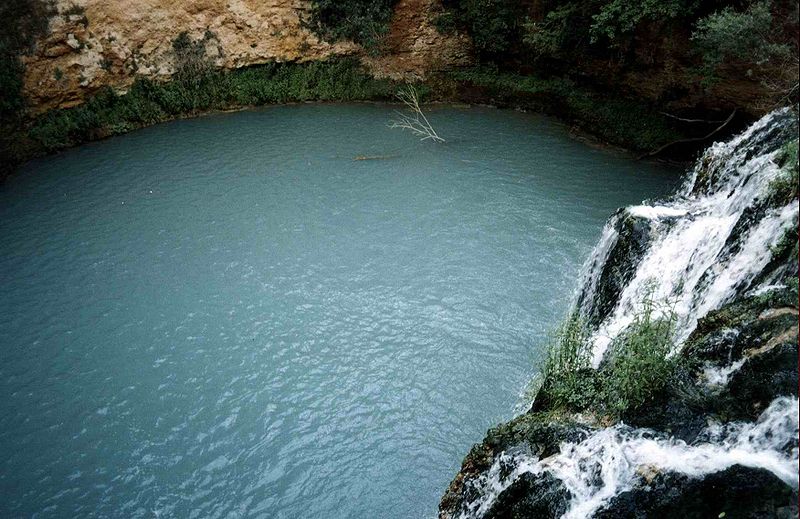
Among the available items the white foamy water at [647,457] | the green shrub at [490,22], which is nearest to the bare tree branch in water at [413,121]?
the green shrub at [490,22]

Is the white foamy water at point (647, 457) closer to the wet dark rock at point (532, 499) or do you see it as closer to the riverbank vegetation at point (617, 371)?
the wet dark rock at point (532, 499)

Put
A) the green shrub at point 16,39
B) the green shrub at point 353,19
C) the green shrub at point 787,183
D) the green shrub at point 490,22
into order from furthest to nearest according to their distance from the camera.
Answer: the green shrub at point 353,19 → the green shrub at point 490,22 → the green shrub at point 16,39 → the green shrub at point 787,183

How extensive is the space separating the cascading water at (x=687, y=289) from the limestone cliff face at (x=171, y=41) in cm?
1338

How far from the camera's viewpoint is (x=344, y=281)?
10.5 metres

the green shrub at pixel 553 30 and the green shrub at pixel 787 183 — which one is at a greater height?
the green shrub at pixel 553 30

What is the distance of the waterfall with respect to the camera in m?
5.89

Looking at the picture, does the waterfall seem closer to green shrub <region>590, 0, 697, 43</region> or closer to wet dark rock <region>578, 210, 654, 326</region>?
wet dark rock <region>578, 210, 654, 326</region>

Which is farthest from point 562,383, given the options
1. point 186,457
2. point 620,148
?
point 620,148

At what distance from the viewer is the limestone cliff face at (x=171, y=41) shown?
54.3 feet

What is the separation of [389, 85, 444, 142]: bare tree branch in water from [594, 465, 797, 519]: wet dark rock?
40.6 ft

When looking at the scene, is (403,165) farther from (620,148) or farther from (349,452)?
(349,452)

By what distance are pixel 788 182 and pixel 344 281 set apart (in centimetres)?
Result: 697

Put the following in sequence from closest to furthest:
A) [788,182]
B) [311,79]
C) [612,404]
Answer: [612,404], [788,182], [311,79]

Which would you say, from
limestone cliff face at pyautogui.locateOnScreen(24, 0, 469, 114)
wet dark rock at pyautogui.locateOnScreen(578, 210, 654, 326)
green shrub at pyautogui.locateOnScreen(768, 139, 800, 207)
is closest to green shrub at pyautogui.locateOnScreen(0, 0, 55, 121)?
limestone cliff face at pyautogui.locateOnScreen(24, 0, 469, 114)
